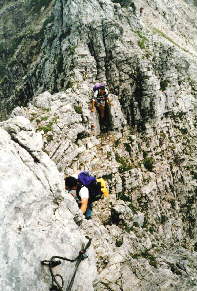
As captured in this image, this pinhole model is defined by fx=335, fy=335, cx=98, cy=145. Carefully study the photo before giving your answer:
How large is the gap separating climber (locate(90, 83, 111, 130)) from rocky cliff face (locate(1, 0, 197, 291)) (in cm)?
53

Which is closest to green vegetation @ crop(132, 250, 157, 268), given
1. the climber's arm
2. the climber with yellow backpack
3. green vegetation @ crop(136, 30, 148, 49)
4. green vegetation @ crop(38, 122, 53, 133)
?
the climber with yellow backpack

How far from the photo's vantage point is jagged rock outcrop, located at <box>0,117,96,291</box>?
9.92 metres

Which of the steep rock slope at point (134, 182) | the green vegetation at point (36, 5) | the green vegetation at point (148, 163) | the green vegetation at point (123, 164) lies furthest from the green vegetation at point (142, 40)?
the green vegetation at point (36, 5)

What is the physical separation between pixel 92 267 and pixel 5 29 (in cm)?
5996

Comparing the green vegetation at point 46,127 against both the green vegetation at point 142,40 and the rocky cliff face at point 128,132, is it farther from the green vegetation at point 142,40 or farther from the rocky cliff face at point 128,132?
the green vegetation at point 142,40

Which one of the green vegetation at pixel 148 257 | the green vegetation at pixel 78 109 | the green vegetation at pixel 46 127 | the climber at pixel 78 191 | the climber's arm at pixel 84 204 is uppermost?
the green vegetation at pixel 78 109

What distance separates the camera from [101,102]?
2631cm

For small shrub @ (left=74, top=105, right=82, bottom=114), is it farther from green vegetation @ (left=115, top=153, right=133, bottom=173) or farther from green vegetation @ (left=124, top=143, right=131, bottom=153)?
green vegetation @ (left=124, top=143, right=131, bottom=153)

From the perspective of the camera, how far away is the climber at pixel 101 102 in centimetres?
2596

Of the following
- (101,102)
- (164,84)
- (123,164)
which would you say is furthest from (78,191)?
(164,84)

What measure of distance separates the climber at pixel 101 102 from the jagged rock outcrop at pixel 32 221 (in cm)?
1279

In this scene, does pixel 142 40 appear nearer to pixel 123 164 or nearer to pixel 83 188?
pixel 123 164

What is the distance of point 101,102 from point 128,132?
3.45 m

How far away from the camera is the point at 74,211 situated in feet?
44.7
